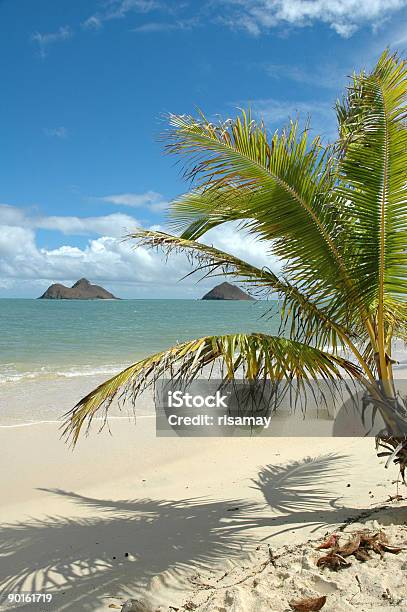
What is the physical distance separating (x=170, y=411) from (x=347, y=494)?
16.6ft

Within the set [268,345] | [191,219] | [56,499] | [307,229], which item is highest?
[191,219]

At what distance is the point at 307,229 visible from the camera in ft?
12.2

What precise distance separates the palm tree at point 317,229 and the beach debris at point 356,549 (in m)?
0.66

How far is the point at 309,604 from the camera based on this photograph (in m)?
2.75

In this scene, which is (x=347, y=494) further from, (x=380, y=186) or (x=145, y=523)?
(x=380, y=186)

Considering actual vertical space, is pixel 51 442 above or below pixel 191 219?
below

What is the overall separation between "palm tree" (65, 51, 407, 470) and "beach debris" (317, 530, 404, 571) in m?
0.66

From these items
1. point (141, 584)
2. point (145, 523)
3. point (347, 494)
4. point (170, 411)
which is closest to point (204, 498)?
point (145, 523)

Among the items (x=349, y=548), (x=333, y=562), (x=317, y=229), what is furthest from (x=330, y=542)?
(x=317, y=229)

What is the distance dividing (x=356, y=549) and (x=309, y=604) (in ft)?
2.36

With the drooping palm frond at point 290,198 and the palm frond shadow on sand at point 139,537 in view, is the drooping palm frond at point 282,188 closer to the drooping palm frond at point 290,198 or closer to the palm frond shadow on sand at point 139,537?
the drooping palm frond at point 290,198

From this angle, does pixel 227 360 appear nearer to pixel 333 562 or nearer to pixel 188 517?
pixel 333 562

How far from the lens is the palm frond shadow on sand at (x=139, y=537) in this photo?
3.45m

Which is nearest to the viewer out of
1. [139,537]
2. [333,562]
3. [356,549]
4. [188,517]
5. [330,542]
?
[333,562]
